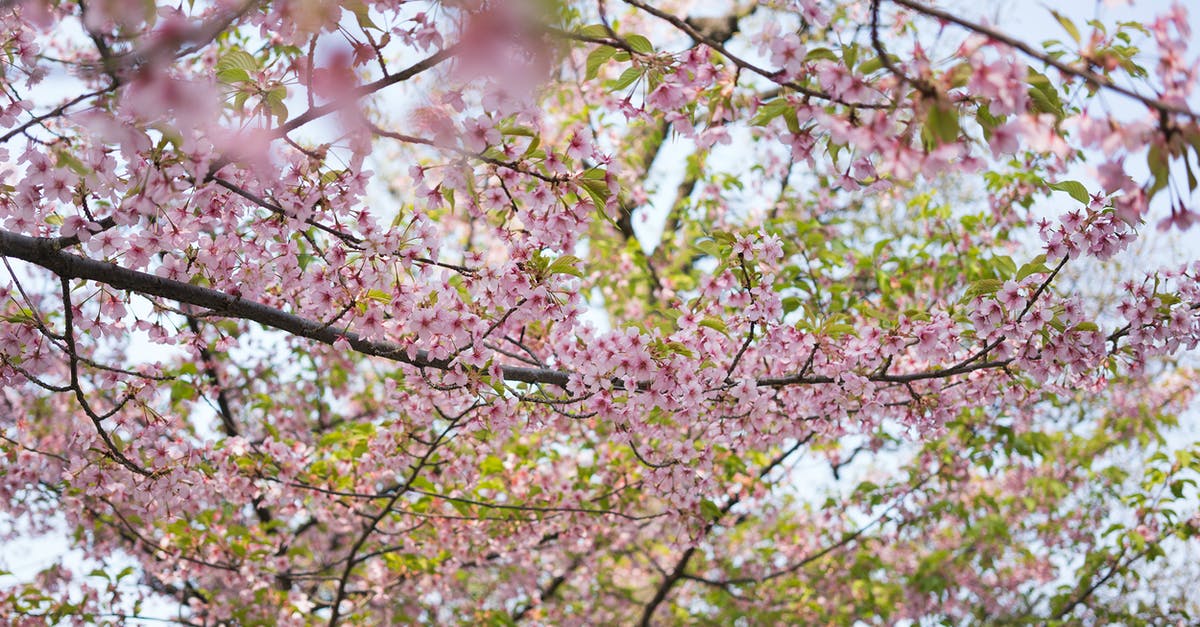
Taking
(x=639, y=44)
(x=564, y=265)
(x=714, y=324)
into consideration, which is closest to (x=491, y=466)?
(x=714, y=324)

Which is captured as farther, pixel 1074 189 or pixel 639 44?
pixel 1074 189

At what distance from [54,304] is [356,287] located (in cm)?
454

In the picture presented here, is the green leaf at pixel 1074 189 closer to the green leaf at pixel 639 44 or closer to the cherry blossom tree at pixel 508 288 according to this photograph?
the cherry blossom tree at pixel 508 288

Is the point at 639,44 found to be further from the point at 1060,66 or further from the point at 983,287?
the point at 983,287

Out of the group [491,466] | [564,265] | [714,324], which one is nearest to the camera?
[564,265]

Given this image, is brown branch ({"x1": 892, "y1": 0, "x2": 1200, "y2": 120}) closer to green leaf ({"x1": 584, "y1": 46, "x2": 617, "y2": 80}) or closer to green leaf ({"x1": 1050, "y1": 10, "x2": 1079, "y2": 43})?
green leaf ({"x1": 1050, "y1": 10, "x2": 1079, "y2": 43})

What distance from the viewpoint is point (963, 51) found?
1748mm

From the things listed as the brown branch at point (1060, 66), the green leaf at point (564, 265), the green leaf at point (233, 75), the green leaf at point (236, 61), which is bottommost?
the brown branch at point (1060, 66)

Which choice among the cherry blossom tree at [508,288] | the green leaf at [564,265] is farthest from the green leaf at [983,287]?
the green leaf at [564,265]

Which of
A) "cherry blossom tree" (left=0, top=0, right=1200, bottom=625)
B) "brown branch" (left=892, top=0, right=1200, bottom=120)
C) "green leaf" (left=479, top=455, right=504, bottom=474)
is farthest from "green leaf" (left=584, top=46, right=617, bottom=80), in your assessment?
"green leaf" (left=479, top=455, right=504, bottom=474)

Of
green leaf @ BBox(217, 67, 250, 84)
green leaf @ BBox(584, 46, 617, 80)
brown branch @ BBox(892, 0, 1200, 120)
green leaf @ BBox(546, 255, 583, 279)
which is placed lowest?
brown branch @ BBox(892, 0, 1200, 120)

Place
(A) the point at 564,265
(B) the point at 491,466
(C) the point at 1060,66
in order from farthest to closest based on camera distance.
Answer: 1. (B) the point at 491,466
2. (A) the point at 564,265
3. (C) the point at 1060,66

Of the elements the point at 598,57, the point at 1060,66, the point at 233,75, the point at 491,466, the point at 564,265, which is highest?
the point at 491,466

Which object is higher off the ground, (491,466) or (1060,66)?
(491,466)
